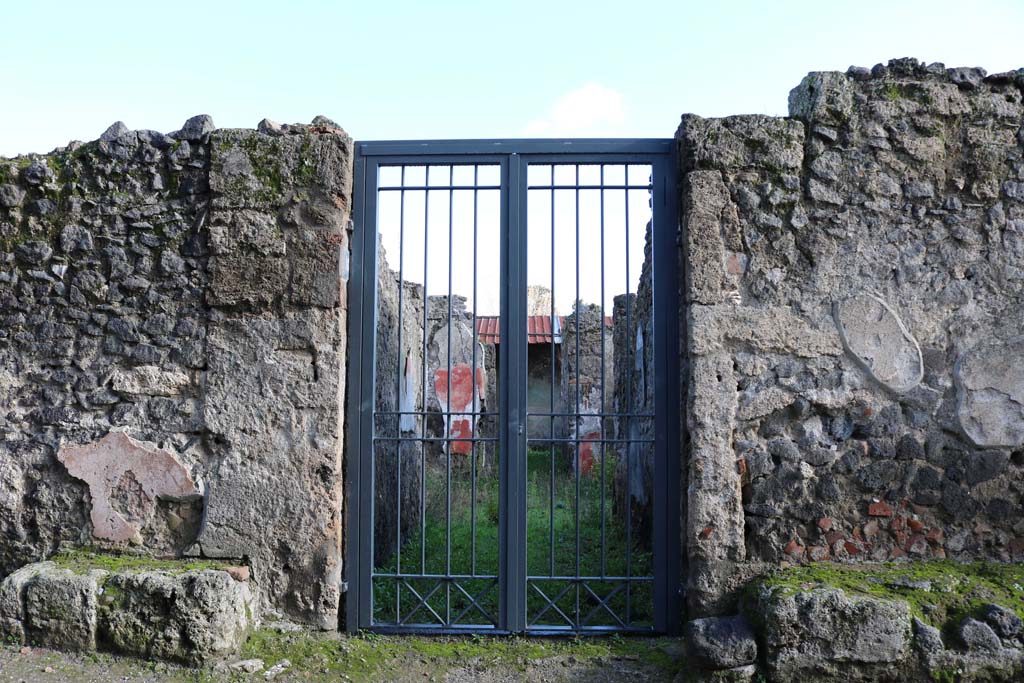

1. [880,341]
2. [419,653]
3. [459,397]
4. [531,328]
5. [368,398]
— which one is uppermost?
[531,328]

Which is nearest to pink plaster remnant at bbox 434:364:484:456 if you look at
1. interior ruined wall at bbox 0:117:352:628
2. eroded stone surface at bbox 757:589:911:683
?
interior ruined wall at bbox 0:117:352:628

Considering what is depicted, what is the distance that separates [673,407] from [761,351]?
0.50 metres

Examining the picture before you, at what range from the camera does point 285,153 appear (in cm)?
398

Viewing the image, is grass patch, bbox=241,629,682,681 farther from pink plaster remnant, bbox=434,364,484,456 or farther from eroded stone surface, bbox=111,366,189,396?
pink plaster remnant, bbox=434,364,484,456

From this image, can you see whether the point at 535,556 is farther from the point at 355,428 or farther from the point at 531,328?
the point at 531,328

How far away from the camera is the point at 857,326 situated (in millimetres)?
3779

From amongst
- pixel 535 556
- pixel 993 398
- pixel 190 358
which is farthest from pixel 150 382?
pixel 993 398

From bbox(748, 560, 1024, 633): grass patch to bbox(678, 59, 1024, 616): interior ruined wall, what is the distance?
9cm

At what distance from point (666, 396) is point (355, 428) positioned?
5.12 ft

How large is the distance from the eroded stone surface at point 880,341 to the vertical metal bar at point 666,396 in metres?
0.80

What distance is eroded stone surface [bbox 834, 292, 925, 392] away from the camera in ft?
12.3

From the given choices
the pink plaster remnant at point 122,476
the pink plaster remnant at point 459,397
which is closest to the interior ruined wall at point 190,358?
the pink plaster remnant at point 122,476

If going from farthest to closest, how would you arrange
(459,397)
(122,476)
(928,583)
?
(459,397)
(122,476)
(928,583)

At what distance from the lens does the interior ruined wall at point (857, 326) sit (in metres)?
3.71
